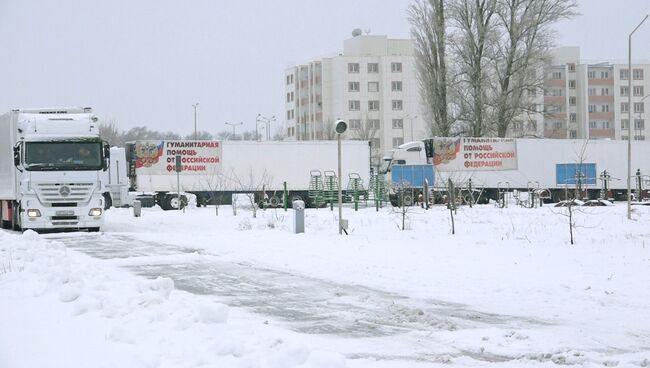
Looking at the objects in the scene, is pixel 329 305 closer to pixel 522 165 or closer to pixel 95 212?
pixel 95 212

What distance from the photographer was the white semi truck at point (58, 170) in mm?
26609

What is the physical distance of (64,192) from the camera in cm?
2677

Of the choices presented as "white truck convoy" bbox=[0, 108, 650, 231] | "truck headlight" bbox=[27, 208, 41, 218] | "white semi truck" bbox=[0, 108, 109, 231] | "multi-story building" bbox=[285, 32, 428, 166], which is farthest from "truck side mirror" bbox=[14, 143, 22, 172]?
"multi-story building" bbox=[285, 32, 428, 166]

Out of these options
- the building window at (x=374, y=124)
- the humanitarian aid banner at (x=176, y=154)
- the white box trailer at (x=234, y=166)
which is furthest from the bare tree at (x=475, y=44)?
the building window at (x=374, y=124)

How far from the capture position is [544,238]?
864 inches

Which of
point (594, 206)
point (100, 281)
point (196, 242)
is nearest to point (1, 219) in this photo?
point (196, 242)

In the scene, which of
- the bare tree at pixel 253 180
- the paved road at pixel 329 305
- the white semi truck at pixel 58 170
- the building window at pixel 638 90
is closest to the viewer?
the paved road at pixel 329 305

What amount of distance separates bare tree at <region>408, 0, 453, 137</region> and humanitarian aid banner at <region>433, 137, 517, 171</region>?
14.9ft

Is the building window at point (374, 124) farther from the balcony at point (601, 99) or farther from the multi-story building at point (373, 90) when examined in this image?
the balcony at point (601, 99)

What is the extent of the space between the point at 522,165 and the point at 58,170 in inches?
1357

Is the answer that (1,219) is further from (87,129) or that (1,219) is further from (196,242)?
(196,242)

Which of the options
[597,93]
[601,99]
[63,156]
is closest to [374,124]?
[597,93]

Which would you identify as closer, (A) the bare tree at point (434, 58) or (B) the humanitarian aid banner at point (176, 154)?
(B) the humanitarian aid banner at point (176, 154)

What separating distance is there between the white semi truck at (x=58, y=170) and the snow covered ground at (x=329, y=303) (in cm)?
506
